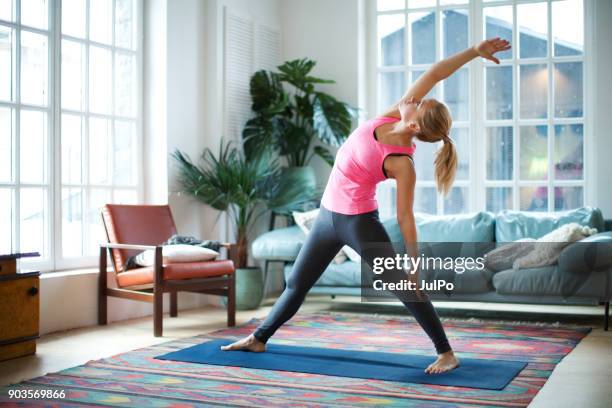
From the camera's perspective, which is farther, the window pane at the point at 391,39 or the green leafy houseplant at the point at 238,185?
the window pane at the point at 391,39

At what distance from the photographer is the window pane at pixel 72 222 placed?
5449 mm

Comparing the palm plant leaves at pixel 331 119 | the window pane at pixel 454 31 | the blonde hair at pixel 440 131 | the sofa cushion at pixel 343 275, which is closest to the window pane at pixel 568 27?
the window pane at pixel 454 31

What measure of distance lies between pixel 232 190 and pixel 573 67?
314 cm

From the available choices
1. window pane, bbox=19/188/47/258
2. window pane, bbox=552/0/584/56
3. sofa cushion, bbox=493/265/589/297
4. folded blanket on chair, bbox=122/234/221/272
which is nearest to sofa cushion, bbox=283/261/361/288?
folded blanket on chair, bbox=122/234/221/272

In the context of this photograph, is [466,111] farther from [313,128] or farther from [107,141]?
[107,141]

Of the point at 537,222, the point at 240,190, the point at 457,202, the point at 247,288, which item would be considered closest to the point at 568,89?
the point at 457,202

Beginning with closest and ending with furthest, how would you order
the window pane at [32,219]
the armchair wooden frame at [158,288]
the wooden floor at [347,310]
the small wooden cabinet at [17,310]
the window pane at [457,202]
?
the wooden floor at [347,310], the small wooden cabinet at [17,310], the armchair wooden frame at [158,288], the window pane at [32,219], the window pane at [457,202]

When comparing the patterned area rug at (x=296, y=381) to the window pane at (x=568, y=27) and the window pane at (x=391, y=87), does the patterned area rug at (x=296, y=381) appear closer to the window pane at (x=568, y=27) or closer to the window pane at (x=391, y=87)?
the window pane at (x=568, y=27)

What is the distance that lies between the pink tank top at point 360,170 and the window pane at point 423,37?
12.4ft

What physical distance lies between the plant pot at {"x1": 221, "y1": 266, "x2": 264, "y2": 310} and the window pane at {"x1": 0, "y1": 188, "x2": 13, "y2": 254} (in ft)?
5.48

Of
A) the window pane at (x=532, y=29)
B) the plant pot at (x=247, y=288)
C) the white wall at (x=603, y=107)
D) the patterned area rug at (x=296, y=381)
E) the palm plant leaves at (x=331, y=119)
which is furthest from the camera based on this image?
the window pane at (x=532, y=29)

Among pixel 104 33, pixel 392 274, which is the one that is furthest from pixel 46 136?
pixel 392 274

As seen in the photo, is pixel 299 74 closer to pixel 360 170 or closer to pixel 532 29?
pixel 532 29

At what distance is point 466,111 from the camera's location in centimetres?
712
